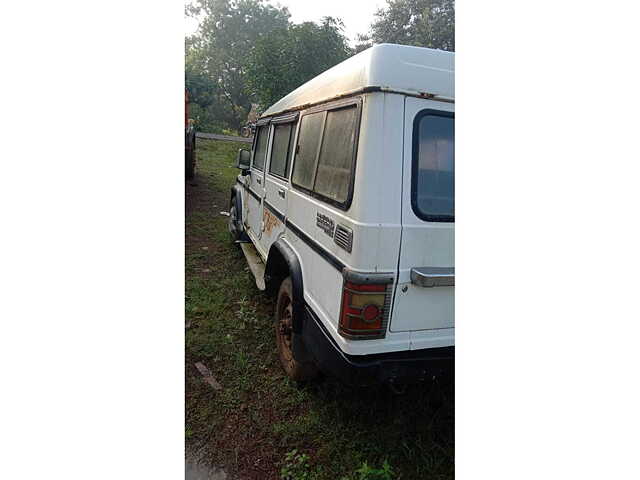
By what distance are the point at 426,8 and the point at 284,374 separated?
20165 mm

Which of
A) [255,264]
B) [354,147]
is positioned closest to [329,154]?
[354,147]

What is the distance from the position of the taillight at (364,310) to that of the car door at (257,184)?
226 cm

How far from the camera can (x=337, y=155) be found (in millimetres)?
2271

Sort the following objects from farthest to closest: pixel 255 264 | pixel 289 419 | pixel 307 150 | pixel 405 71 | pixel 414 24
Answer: pixel 414 24, pixel 255 264, pixel 307 150, pixel 289 419, pixel 405 71

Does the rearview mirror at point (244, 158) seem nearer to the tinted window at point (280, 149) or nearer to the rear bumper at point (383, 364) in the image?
the tinted window at point (280, 149)

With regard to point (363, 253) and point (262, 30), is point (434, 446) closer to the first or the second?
point (363, 253)

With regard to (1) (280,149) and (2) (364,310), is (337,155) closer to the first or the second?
(2) (364,310)

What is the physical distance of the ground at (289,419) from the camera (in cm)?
229

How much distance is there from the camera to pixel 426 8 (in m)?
18.4

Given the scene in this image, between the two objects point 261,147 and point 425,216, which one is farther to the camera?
point 261,147

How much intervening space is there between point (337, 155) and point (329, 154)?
138mm

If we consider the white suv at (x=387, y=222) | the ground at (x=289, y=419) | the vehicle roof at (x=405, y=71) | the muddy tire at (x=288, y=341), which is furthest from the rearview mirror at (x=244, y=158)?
the vehicle roof at (x=405, y=71)

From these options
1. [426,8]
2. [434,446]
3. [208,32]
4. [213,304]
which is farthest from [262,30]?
[434,446]

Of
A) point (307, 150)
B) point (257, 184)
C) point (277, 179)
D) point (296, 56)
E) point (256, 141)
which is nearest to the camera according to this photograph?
point (307, 150)
